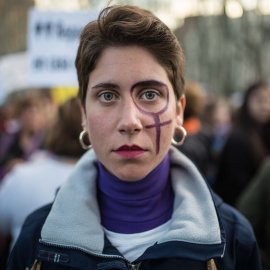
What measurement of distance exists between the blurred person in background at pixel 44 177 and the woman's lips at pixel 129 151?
127 cm

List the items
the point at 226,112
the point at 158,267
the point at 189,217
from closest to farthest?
the point at 158,267 < the point at 189,217 < the point at 226,112

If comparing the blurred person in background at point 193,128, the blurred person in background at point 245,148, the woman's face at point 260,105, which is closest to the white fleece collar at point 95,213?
the blurred person in background at point 193,128

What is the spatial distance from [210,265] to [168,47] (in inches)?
35.9

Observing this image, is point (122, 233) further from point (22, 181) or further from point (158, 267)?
point (22, 181)

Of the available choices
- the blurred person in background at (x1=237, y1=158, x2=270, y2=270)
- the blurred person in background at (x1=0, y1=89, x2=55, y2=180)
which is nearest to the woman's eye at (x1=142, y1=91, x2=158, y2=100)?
the blurred person in background at (x1=237, y1=158, x2=270, y2=270)

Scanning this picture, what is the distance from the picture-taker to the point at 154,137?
5.26ft

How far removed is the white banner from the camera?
13.6 feet

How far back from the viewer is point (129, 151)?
155cm

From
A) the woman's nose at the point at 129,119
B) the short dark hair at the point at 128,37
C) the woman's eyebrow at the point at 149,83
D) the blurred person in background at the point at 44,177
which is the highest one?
the short dark hair at the point at 128,37

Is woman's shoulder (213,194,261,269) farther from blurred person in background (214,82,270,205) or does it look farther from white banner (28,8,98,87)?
white banner (28,8,98,87)

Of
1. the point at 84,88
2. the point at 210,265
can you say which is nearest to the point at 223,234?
the point at 210,265

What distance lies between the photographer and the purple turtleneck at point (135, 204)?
1.67 m

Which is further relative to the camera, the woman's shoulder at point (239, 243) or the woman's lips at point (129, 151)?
the woman's shoulder at point (239, 243)

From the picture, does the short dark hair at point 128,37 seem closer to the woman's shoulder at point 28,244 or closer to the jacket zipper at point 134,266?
the woman's shoulder at point 28,244
